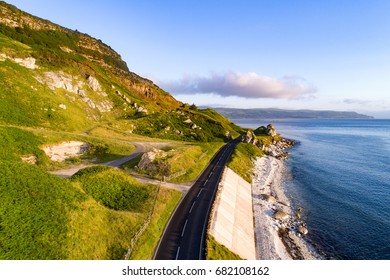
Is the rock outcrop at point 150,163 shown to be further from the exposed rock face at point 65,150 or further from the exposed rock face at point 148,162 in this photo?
the exposed rock face at point 65,150

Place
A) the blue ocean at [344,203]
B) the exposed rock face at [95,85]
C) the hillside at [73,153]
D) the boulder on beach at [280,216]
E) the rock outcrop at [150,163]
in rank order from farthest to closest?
the exposed rock face at [95,85] → the rock outcrop at [150,163] → the boulder on beach at [280,216] → the blue ocean at [344,203] → the hillside at [73,153]

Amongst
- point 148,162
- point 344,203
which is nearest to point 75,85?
point 148,162

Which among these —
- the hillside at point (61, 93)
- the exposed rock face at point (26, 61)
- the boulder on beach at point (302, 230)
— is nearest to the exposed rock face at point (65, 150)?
the hillside at point (61, 93)

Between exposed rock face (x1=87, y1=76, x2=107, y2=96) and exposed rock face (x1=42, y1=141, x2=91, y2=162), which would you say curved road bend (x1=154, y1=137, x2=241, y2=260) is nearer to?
exposed rock face (x1=42, y1=141, x2=91, y2=162)

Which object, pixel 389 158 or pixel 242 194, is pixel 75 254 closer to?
pixel 242 194

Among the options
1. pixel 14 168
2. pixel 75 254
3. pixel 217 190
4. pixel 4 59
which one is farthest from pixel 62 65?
pixel 75 254

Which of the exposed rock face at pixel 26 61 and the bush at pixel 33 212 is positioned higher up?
the exposed rock face at pixel 26 61

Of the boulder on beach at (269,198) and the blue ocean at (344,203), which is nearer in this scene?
the blue ocean at (344,203)
